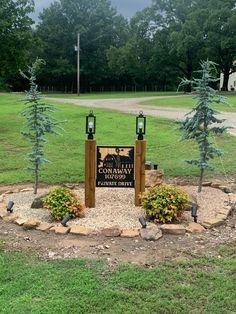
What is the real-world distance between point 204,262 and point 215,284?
0.42 meters

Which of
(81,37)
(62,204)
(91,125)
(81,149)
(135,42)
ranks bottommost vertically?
(81,149)

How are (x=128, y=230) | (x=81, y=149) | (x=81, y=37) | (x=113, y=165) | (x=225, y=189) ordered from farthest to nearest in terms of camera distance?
(x=81, y=37) → (x=81, y=149) → (x=225, y=189) → (x=113, y=165) → (x=128, y=230)

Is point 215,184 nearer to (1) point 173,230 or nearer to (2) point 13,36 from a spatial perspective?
(1) point 173,230

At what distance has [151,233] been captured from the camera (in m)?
4.16

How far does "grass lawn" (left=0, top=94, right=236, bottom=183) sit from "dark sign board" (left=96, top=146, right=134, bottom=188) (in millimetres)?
1042

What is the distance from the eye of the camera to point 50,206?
4.70 m

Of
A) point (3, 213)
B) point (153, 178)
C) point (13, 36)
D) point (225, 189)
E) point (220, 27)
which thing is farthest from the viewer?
point (220, 27)

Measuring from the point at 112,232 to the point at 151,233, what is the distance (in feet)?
1.28

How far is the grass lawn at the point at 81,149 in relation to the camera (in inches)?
286

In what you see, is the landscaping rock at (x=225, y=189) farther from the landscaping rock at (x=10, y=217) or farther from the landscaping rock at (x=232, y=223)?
the landscaping rock at (x=10, y=217)

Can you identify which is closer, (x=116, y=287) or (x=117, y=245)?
(x=116, y=287)

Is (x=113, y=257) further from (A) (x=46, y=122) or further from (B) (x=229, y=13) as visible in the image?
(B) (x=229, y=13)

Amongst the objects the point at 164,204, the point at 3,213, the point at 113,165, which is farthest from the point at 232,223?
the point at 3,213

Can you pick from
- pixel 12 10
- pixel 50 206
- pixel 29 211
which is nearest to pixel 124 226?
pixel 50 206
